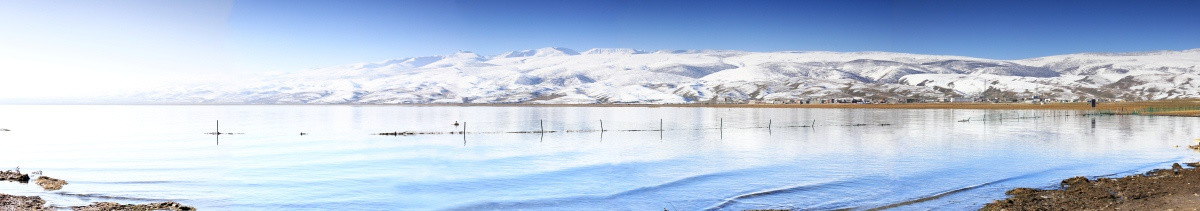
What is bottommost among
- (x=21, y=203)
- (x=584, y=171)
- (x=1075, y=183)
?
(x=584, y=171)

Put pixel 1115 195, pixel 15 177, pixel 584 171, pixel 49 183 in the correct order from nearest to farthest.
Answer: pixel 1115 195
pixel 49 183
pixel 15 177
pixel 584 171

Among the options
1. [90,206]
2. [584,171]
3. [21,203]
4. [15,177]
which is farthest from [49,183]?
[584,171]

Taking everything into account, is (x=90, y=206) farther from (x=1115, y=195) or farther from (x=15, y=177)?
(x=1115, y=195)

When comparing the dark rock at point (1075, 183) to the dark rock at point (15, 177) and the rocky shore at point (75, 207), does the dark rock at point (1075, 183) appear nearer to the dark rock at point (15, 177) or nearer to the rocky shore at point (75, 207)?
the rocky shore at point (75, 207)

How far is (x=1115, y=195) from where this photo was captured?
75.1ft

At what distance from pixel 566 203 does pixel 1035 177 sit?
64.6 ft

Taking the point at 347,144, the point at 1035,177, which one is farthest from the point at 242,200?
the point at 347,144

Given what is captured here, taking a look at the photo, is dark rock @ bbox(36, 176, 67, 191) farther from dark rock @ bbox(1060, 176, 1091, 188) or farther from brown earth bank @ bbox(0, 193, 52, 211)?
dark rock @ bbox(1060, 176, 1091, 188)

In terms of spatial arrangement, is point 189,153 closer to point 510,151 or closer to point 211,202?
point 510,151

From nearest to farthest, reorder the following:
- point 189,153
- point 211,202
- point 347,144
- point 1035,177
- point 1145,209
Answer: point 1145,209 < point 211,202 < point 1035,177 < point 189,153 < point 347,144

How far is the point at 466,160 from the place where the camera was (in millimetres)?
45000

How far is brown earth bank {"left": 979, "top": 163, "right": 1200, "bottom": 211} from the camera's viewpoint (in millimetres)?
20716

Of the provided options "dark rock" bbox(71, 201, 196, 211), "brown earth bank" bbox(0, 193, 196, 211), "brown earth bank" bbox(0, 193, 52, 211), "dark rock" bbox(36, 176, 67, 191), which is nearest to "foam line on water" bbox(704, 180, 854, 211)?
"dark rock" bbox(71, 201, 196, 211)

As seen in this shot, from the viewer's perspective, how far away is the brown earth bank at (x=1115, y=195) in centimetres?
2072
